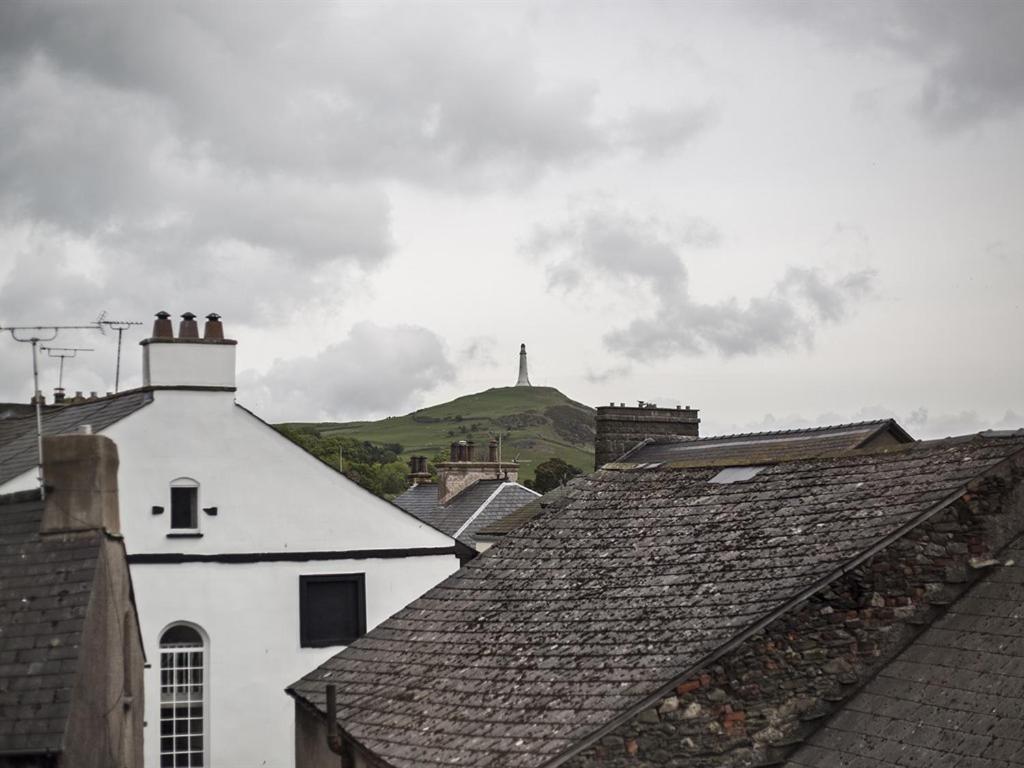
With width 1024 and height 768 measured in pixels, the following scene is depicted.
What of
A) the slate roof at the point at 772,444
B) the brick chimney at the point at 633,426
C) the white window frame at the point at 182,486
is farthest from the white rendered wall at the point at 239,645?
the brick chimney at the point at 633,426

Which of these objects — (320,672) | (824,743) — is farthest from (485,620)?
(824,743)

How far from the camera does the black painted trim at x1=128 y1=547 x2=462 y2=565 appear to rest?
21.8 m

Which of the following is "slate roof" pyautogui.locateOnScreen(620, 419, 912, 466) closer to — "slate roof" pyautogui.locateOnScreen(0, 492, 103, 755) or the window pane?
the window pane

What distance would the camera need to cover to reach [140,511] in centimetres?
2181

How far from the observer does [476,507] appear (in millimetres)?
45125

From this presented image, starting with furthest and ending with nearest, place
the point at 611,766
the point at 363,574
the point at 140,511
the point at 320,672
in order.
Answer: the point at 363,574 < the point at 140,511 < the point at 320,672 < the point at 611,766

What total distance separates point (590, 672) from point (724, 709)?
1.40 m

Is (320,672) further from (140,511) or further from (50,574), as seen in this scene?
(140,511)

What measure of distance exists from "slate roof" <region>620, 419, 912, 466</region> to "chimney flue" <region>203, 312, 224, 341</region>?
9974mm

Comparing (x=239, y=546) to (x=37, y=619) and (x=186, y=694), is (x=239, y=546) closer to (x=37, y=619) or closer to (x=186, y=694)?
(x=186, y=694)

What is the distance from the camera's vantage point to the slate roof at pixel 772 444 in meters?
29.1

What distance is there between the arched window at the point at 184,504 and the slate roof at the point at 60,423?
5.05 ft

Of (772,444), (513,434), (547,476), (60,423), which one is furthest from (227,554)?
(513,434)

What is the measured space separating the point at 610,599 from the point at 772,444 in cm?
1882
